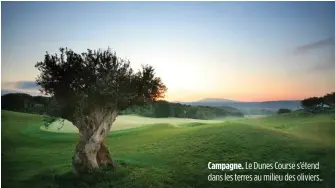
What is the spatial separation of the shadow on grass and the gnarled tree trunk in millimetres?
138

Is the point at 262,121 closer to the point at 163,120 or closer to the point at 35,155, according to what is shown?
the point at 163,120

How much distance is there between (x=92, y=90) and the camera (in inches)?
329

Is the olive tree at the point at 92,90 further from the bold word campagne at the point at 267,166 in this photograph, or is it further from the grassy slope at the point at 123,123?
the bold word campagne at the point at 267,166

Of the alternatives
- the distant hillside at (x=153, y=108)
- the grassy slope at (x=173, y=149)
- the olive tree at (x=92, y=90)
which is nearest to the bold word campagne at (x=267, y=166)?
the grassy slope at (x=173, y=149)

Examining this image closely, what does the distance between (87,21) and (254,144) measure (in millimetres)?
4218

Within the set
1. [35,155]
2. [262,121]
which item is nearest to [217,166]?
[262,121]

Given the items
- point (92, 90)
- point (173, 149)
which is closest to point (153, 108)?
point (173, 149)

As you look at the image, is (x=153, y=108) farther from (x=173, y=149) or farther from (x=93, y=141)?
(x=93, y=141)

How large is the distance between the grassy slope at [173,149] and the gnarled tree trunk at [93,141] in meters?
0.18

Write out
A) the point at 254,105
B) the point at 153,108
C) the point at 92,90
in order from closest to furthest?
the point at 92,90 < the point at 153,108 < the point at 254,105

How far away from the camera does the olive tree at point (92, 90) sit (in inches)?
330

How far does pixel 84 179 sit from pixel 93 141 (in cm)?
75

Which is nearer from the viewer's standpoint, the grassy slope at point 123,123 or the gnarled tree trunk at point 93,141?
the gnarled tree trunk at point 93,141

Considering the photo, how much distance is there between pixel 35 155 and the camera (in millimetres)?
8773
